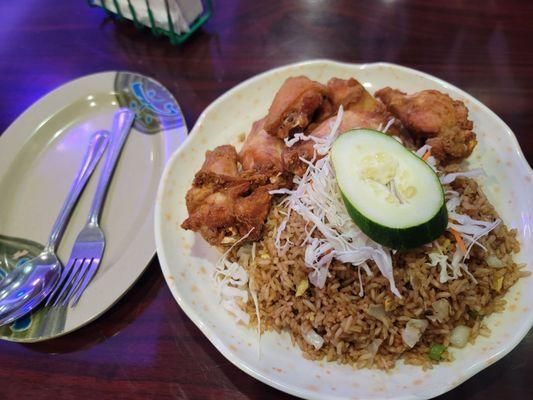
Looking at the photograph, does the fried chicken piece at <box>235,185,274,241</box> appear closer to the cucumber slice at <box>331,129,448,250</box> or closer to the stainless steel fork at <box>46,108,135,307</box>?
the cucumber slice at <box>331,129,448,250</box>

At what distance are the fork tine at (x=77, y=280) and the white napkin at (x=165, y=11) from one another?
214cm

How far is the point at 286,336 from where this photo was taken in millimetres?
2156

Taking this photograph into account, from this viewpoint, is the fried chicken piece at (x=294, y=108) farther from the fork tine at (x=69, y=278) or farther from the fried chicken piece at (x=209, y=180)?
the fork tine at (x=69, y=278)

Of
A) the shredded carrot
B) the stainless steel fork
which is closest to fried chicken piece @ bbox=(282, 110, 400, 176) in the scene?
the shredded carrot

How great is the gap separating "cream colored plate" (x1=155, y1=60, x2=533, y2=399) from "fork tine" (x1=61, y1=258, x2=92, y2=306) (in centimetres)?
50

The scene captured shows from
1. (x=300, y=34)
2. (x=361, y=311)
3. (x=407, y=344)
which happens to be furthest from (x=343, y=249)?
(x=300, y=34)

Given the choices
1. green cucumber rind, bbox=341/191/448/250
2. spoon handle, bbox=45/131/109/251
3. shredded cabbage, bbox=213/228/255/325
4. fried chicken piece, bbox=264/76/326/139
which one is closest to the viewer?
green cucumber rind, bbox=341/191/448/250

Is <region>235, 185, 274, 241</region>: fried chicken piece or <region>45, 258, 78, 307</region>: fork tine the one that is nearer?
<region>235, 185, 274, 241</region>: fried chicken piece

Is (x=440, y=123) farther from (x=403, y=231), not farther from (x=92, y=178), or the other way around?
(x=92, y=178)

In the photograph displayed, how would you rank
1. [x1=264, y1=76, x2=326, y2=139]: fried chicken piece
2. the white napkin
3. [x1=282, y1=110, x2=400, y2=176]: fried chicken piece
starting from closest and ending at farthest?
[x1=282, y1=110, x2=400, y2=176]: fried chicken piece → [x1=264, y1=76, x2=326, y2=139]: fried chicken piece → the white napkin

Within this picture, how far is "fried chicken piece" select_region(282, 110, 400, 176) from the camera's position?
2320 millimetres

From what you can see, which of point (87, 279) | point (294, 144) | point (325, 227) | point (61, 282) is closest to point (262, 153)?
point (294, 144)

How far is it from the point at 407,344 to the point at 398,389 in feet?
0.68

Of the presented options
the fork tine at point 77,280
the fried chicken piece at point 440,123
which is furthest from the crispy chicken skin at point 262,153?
the fork tine at point 77,280
